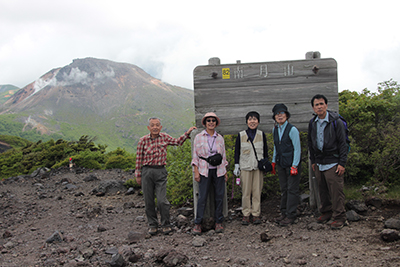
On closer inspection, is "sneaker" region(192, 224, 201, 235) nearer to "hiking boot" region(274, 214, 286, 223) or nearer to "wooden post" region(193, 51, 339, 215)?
"hiking boot" region(274, 214, 286, 223)

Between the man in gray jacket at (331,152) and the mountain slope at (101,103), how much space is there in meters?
90.6

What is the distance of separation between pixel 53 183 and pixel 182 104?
122 m

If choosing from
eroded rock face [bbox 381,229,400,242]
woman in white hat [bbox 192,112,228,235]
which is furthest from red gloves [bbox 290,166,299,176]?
eroded rock face [bbox 381,229,400,242]

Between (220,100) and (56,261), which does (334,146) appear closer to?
(220,100)

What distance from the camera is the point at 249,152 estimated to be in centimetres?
504

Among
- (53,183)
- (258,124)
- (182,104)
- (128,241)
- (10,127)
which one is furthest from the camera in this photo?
(182,104)

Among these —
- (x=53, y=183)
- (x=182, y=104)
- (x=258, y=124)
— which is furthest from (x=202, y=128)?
(x=182, y=104)

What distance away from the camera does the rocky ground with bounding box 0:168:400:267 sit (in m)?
3.80

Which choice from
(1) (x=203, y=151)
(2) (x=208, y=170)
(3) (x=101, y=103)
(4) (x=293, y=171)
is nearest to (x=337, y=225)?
(4) (x=293, y=171)

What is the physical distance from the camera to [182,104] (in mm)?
132625

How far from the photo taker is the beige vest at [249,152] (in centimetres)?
500

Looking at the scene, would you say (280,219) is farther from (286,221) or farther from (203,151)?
(203,151)

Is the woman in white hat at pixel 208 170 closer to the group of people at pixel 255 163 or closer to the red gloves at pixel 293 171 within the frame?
the group of people at pixel 255 163

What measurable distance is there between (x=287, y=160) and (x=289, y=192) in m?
0.56
